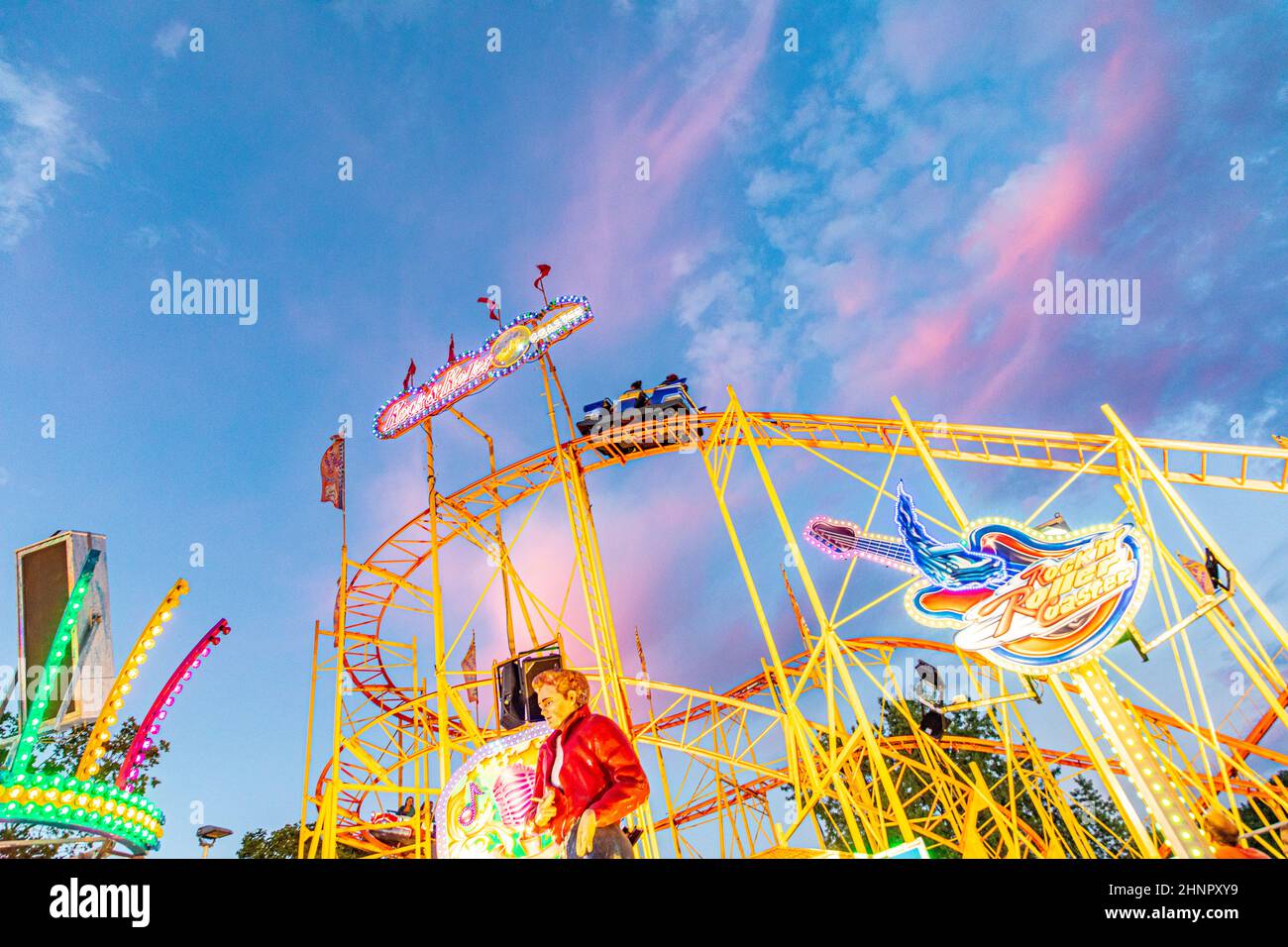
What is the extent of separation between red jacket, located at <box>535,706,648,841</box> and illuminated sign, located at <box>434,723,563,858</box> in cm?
20

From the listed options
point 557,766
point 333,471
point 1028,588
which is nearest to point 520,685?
point 557,766

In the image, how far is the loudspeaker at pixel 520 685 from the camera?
366 inches

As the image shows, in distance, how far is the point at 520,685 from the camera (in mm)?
9789

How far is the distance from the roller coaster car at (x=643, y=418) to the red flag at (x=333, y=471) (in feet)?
15.1

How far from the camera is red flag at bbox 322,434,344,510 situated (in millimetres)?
14320

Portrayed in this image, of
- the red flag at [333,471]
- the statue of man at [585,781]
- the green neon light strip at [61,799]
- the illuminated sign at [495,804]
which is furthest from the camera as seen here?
the red flag at [333,471]

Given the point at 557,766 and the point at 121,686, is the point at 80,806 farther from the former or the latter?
the point at 557,766

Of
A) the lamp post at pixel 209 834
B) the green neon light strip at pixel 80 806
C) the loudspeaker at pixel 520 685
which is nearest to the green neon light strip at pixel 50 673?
the green neon light strip at pixel 80 806

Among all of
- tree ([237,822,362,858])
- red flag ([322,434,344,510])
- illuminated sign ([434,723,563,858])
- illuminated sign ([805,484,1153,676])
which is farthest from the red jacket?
tree ([237,822,362,858])

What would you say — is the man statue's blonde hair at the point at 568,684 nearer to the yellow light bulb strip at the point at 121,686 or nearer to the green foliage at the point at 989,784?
the yellow light bulb strip at the point at 121,686

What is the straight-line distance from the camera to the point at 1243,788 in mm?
12859

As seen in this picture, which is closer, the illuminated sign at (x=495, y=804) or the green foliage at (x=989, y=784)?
the illuminated sign at (x=495, y=804)
